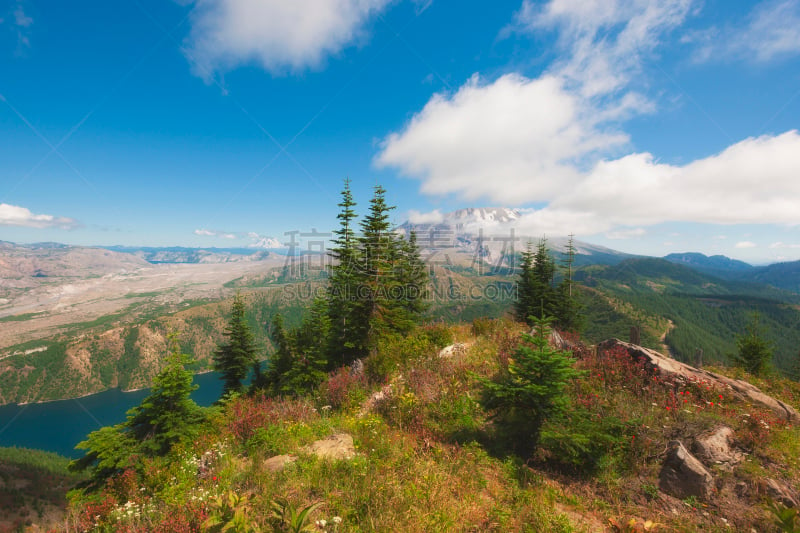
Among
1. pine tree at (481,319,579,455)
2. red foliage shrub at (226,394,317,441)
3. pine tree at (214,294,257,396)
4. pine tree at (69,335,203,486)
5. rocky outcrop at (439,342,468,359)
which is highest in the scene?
pine tree at (481,319,579,455)

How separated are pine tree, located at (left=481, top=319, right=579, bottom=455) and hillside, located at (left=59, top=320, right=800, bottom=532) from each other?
382 mm

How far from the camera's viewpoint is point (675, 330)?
15712cm

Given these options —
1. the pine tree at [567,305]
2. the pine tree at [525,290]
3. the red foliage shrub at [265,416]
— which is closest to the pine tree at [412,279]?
the pine tree at [525,290]

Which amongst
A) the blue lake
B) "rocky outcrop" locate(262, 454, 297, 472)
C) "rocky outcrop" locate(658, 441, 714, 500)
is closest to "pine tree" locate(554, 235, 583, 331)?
"rocky outcrop" locate(658, 441, 714, 500)

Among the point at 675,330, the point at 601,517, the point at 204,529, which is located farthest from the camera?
the point at 675,330

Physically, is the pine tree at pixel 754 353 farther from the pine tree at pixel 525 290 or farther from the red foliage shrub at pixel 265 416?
the red foliage shrub at pixel 265 416

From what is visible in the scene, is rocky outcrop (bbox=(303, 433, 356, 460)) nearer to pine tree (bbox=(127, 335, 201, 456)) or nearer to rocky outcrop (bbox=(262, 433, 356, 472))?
rocky outcrop (bbox=(262, 433, 356, 472))

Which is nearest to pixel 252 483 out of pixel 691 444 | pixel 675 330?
pixel 691 444

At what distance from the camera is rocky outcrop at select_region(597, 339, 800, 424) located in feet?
26.5

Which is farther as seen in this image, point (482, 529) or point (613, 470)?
point (613, 470)

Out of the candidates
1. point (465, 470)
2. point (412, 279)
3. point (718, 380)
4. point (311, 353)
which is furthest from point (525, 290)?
point (465, 470)

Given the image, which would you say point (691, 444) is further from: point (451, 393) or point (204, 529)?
point (204, 529)

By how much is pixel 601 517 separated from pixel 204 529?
20.5ft

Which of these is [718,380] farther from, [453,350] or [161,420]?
[161,420]
